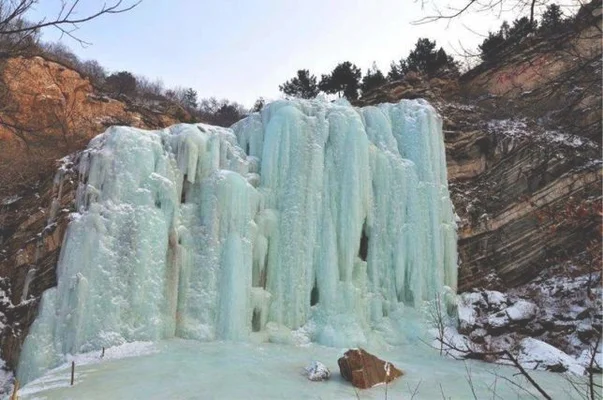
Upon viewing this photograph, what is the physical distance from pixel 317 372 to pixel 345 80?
17.8 metres

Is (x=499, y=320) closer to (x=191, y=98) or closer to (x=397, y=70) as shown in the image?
(x=397, y=70)

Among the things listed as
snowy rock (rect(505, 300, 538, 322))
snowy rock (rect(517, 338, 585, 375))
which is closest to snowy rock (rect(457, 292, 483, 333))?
snowy rock (rect(505, 300, 538, 322))

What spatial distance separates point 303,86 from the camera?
76.4ft

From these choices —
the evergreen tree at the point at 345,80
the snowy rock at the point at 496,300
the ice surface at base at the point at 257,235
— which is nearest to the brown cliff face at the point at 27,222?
the ice surface at base at the point at 257,235

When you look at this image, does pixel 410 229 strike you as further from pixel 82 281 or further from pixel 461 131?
pixel 82 281

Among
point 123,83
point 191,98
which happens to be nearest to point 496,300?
point 123,83

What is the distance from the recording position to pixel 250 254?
29.7ft

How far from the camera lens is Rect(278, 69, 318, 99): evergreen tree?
23.1 metres

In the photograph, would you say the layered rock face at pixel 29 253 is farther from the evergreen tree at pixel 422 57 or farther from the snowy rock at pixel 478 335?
the evergreen tree at pixel 422 57

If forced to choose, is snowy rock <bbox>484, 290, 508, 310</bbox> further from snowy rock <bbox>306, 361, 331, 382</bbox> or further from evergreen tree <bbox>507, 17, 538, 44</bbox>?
evergreen tree <bbox>507, 17, 538, 44</bbox>

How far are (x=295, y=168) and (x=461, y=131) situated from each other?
5408mm

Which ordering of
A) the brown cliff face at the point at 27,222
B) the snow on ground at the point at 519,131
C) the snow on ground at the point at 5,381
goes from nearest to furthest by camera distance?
the snow on ground at the point at 5,381
the brown cliff face at the point at 27,222
the snow on ground at the point at 519,131

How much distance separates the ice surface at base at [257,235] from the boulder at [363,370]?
2212 millimetres

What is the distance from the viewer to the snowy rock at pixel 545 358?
24.8ft
